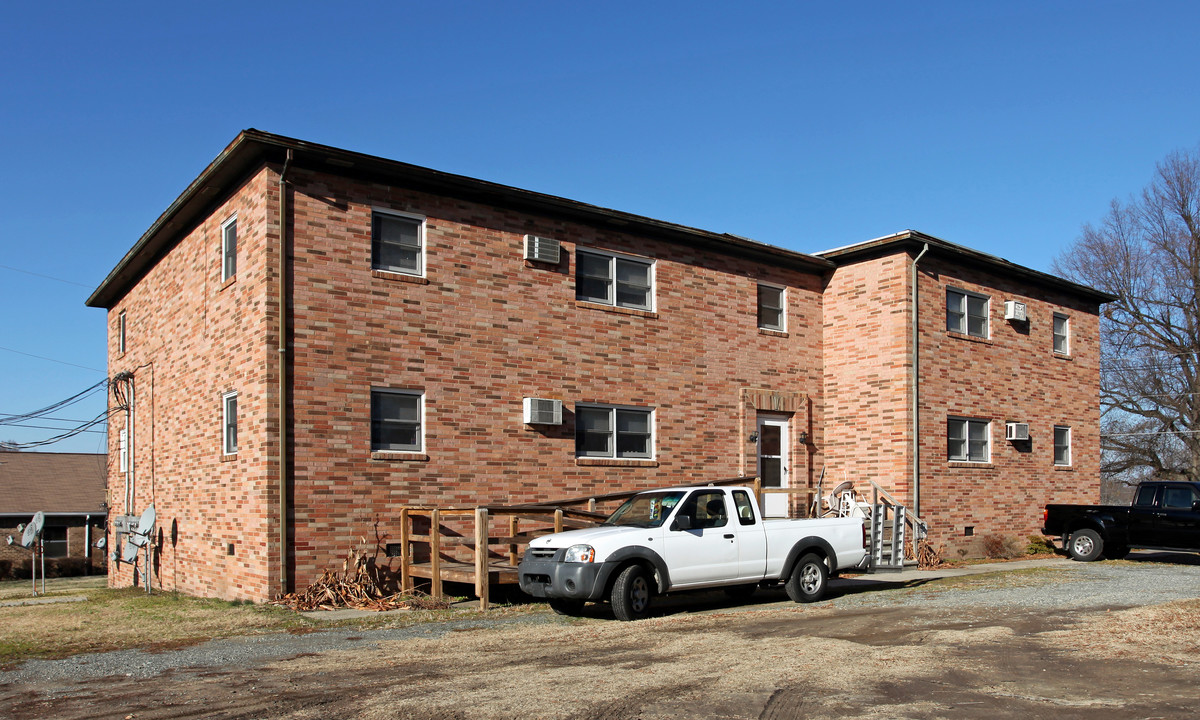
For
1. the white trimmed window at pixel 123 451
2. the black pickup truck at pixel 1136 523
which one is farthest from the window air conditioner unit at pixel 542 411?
the black pickup truck at pixel 1136 523

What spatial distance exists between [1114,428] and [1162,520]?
26179 millimetres

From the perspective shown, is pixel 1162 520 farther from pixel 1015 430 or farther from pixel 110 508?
pixel 110 508

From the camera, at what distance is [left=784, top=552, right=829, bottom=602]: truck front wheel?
46.4 ft

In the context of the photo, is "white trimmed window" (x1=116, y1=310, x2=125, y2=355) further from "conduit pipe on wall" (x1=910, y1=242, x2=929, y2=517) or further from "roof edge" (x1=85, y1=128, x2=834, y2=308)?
"conduit pipe on wall" (x1=910, y1=242, x2=929, y2=517)

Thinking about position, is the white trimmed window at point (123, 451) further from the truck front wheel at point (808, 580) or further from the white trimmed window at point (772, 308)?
the truck front wheel at point (808, 580)

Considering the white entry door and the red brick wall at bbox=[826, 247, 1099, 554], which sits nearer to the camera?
the white entry door

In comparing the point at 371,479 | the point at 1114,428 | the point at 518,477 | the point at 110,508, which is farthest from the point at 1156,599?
the point at 1114,428

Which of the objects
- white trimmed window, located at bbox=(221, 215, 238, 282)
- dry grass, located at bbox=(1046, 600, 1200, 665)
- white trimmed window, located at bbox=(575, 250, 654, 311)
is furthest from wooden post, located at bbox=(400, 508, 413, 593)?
dry grass, located at bbox=(1046, 600, 1200, 665)

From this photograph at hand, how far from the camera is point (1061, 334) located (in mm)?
25719

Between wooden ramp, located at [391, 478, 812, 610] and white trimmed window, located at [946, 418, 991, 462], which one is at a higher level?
white trimmed window, located at [946, 418, 991, 462]

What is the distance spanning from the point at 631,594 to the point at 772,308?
10445 millimetres

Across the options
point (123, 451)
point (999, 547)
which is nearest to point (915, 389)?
point (999, 547)

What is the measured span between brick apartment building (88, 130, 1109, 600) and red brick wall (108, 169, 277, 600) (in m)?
0.07

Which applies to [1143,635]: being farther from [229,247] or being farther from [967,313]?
[229,247]
